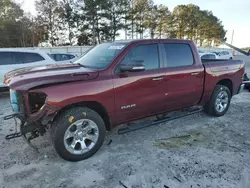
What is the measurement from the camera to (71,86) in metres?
2.87

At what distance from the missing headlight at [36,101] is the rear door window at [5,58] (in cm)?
496

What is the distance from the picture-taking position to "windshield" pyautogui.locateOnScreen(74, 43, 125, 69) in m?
3.42

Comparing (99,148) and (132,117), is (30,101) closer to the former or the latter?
(99,148)

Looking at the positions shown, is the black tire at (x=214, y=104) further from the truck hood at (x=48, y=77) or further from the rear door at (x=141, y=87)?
the truck hood at (x=48, y=77)

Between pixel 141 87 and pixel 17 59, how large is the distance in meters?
5.54

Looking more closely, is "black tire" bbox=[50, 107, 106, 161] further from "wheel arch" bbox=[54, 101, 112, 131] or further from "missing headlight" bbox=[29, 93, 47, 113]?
"missing headlight" bbox=[29, 93, 47, 113]

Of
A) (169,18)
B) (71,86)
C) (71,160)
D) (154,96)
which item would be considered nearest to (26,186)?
(71,160)

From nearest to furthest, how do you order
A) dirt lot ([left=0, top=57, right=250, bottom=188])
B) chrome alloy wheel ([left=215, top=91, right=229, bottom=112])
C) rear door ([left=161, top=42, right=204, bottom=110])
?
dirt lot ([left=0, top=57, right=250, bottom=188]) → rear door ([left=161, top=42, right=204, bottom=110]) → chrome alloy wheel ([left=215, top=91, right=229, bottom=112])

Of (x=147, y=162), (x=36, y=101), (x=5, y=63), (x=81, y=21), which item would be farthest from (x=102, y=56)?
(x=81, y=21)

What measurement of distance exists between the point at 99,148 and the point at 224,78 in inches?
141

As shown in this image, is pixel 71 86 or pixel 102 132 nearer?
pixel 71 86

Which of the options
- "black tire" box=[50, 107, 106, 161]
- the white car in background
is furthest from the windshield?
the white car in background

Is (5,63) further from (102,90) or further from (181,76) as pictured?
(181,76)

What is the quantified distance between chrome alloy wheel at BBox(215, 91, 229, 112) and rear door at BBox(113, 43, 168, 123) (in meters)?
1.86
